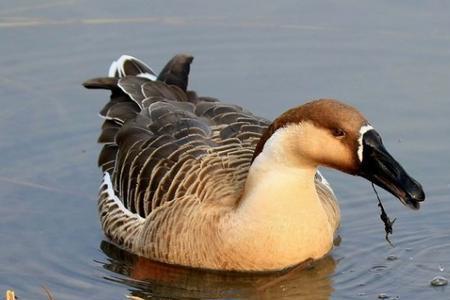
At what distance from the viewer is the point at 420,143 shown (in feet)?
41.3

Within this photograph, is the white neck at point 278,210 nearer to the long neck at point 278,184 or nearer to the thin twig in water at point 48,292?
the long neck at point 278,184

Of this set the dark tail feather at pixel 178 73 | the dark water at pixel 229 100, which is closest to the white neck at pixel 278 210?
the dark water at pixel 229 100

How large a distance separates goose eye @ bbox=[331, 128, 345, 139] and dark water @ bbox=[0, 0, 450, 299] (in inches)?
50.5

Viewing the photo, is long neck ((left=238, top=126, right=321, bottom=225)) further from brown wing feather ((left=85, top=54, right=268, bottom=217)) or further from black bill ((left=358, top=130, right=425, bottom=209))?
black bill ((left=358, top=130, right=425, bottom=209))

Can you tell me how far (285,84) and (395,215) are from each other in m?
2.60

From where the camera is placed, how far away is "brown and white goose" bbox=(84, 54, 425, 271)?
995cm

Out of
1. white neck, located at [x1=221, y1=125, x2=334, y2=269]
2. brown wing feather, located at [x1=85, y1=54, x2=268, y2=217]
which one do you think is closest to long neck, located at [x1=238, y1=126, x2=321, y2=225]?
white neck, located at [x1=221, y1=125, x2=334, y2=269]

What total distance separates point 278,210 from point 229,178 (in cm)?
58

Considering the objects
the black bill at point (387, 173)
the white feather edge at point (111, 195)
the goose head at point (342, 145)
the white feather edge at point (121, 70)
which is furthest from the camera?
the white feather edge at point (121, 70)

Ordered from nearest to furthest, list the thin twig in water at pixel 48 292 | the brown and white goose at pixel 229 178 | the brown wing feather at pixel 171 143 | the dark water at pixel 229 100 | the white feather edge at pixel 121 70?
the thin twig in water at pixel 48 292
the brown and white goose at pixel 229 178
the dark water at pixel 229 100
the brown wing feather at pixel 171 143
the white feather edge at pixel 121 70

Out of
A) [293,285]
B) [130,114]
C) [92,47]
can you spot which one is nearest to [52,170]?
[130,114]

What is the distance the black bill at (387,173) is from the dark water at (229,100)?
3.45 feet

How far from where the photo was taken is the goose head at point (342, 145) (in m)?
9.62

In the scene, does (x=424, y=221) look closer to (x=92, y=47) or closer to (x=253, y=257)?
(x=253, y=257)
